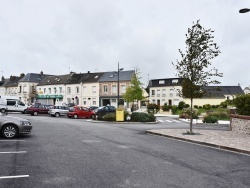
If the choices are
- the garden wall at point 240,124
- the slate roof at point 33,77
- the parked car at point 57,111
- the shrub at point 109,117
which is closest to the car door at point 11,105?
the parked car at point 57,111

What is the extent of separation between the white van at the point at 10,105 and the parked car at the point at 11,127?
82.1 ft

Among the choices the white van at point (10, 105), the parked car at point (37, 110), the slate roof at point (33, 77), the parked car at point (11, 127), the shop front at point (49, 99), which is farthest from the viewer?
the slate roof at point (33, 77)

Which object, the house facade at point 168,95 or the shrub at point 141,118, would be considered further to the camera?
the house facade at point 168,95

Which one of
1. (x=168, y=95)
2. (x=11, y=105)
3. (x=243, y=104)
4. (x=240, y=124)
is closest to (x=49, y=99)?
(x=168, y=95)

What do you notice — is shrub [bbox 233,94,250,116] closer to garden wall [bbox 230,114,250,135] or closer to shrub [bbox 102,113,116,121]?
garden wall [bbox 230,114,250,135]

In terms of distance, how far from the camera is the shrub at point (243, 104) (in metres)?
16.6

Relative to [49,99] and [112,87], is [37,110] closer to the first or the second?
[112,87]

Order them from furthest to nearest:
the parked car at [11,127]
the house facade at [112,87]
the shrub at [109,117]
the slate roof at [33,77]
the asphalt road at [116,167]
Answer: the slate roof at [33,77]
the house facade at [112,87]
the shrub at [109,117]
the parked car at [11,127]
the asphalt road at [116,167]

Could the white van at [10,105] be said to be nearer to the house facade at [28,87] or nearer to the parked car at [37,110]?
the parked car at [37,110]

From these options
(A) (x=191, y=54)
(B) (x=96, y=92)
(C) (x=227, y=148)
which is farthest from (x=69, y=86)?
(C) (x=227, y=148)

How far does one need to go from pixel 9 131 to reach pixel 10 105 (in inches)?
1038

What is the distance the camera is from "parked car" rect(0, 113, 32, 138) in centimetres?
1216

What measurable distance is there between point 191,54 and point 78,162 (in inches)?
406

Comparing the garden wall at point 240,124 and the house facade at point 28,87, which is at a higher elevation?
the house facade at point 28,87
